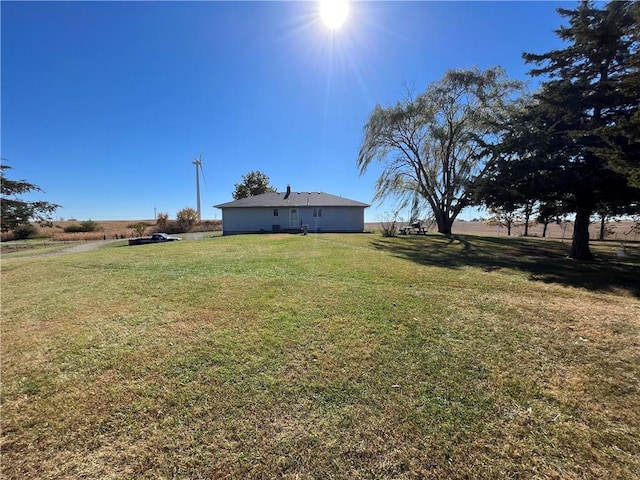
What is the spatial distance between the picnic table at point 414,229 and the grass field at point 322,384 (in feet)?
52.4

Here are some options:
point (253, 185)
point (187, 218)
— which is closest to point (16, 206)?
point (187, 218)

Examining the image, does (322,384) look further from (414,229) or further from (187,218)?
(187,218)

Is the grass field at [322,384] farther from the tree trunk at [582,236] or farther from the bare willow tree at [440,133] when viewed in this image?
the bare willow tree at [440,133]

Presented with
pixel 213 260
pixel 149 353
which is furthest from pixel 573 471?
pixel 213 260

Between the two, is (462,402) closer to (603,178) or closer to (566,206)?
(603,178)

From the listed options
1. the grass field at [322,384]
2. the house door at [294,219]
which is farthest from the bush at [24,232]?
A: the grass field at [322,384]

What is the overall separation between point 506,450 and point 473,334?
1.93 meters

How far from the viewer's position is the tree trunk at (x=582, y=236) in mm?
10461

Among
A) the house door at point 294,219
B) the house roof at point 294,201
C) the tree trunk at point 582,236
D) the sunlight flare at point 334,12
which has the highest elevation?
the sunlight flare at point 334,12

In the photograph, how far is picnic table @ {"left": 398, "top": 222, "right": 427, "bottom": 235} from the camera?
2183 centimetres

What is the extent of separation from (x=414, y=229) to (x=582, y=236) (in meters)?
13.3

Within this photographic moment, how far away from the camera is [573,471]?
2021 millimetres

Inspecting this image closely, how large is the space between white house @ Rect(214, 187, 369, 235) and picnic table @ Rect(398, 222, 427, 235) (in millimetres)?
4164

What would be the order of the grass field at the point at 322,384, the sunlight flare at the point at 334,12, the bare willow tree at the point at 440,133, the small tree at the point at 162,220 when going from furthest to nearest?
1. the small tree at the point at 162,220
2. the bare willow tree at the point at 440,133
3. the sunlight flare at the point at 334,12
4. the grass field at the point at 322,384
